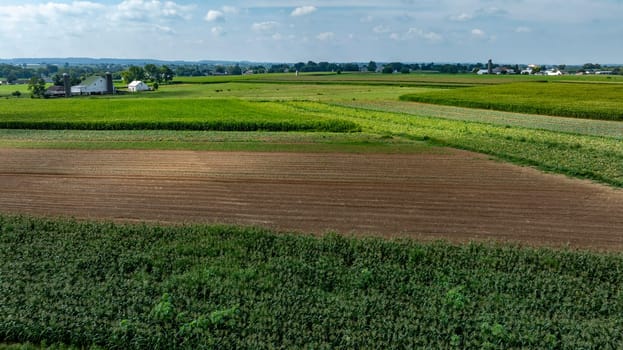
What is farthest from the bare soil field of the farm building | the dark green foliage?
the farm building

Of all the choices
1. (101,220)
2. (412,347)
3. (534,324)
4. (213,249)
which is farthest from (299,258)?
(101,220)

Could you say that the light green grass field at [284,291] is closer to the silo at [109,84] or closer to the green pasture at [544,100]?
the green pasture at [544,100]

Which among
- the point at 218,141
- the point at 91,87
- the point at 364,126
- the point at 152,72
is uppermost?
the point at 152,72

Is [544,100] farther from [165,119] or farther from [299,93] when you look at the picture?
[165,119]

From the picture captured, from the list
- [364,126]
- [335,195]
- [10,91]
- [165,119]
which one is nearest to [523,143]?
[364,126]

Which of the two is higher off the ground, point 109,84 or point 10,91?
point 109,84

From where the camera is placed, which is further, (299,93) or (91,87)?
(91,87)

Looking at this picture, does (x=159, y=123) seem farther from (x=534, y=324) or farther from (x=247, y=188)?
(x=534, y=324)
